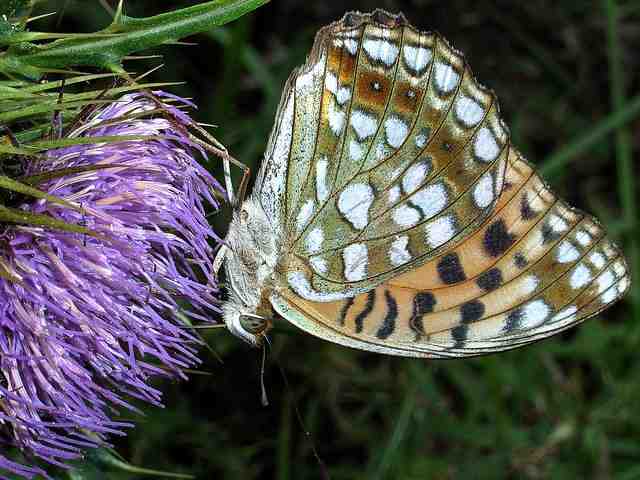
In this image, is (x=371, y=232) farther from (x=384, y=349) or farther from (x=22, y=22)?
(x=22, y=22)

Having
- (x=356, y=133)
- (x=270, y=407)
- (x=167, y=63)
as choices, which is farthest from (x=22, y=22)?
(x=270, y=407)

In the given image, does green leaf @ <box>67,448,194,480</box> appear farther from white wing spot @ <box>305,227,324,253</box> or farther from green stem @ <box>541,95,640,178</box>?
green stem @ <box>541,95,640,178</box>

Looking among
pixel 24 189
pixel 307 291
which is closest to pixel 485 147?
pixel 307 291

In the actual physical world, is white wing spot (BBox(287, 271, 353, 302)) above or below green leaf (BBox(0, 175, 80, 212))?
above

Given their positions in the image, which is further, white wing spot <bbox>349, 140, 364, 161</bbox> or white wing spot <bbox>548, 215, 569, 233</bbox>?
white wing spot <bbox>548, 215, 569, 233</bbox>

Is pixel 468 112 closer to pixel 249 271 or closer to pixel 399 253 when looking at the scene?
pixel 399 253

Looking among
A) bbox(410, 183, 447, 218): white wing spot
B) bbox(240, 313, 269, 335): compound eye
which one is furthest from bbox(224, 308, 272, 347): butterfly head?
bbox(410, 183, 447, 218): white wing spot
